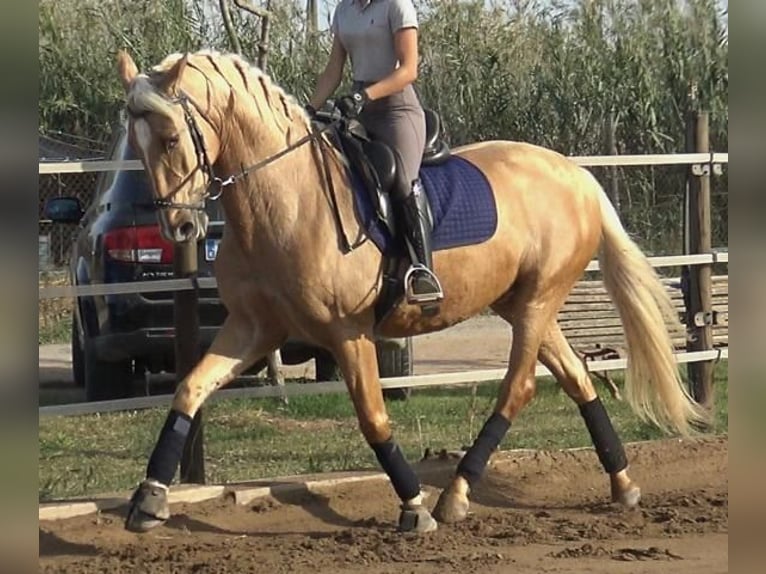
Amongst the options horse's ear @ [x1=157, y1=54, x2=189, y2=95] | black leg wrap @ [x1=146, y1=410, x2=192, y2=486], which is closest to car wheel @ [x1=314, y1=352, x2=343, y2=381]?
black leg wrap @ [x1=146, y1=410, x2=192, y2=486]

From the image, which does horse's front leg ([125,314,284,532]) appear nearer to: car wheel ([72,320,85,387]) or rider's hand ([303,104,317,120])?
rider's hand ([303,104,317,120])

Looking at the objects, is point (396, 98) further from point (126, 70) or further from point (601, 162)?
point (601, 162)

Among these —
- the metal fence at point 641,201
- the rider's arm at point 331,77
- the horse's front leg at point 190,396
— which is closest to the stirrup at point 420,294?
the horse's front leg at point 190,396

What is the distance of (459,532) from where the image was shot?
5508 millimetres

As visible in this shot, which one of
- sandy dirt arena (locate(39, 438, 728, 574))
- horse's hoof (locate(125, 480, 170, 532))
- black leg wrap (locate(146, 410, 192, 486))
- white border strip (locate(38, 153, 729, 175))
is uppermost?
white border strip (locate(38, 153, 729, 175))

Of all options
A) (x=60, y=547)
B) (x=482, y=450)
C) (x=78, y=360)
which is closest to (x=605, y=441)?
(x=482, y=450)

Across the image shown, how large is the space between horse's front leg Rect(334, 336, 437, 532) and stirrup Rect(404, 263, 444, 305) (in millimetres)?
253

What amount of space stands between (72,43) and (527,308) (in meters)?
12.6

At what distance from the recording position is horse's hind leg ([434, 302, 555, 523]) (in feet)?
18.8

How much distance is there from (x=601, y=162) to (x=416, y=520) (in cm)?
266

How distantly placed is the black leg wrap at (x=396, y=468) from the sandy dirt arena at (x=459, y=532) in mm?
185

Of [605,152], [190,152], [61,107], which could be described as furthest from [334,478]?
[61,107]

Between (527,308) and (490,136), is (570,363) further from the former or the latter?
(490,136)
